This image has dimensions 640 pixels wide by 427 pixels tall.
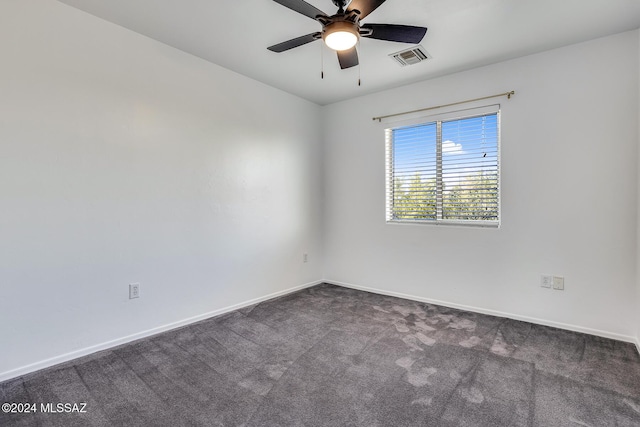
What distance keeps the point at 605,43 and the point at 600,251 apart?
5.66ft

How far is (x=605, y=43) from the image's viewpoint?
2590 mm

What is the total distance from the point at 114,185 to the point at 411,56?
2.78 meters

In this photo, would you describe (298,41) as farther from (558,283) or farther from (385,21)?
(558,283)

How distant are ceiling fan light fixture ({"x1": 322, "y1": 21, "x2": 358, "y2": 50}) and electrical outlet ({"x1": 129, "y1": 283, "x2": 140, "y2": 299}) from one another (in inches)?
93.6

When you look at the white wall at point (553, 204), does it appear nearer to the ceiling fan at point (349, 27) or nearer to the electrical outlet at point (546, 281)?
the electrical outlet at point (546, 281)

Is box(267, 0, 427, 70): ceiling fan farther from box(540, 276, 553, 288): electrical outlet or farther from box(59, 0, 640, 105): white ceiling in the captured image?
box(540, 276, 553, 288): electrical outlet

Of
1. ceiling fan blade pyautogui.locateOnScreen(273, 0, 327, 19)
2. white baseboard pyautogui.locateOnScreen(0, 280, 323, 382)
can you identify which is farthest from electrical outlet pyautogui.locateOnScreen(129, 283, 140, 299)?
ceiling fan blade pyautogui.locateOnScreen(273, 0, 327, 19)

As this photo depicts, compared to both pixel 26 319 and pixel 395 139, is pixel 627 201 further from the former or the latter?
pixel 26 319

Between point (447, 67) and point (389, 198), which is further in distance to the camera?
point (389, 198)

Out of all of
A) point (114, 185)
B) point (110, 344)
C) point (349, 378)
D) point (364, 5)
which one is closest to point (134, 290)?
point (110, 344)

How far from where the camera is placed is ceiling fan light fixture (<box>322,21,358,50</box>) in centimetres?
179

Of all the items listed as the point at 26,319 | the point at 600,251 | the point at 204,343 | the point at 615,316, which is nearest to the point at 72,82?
the point at 26,319

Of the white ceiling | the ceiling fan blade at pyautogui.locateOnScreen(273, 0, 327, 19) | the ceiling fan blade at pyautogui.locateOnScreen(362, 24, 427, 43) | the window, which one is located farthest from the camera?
the window

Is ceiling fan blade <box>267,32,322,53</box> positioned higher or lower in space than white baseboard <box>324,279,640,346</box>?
higher
